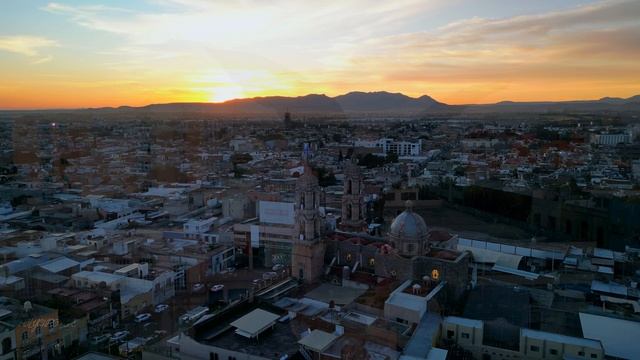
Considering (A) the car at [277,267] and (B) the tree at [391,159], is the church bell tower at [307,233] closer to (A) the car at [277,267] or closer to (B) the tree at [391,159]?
(A) the car at [277,267]

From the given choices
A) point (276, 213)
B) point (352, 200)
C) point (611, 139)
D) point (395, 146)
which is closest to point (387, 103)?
point (395, 146)

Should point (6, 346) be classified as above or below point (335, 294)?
below

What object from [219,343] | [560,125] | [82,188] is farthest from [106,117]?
[219,343]

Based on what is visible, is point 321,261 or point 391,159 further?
point 391,159

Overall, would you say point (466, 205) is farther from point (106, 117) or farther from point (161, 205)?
point (106, 117)

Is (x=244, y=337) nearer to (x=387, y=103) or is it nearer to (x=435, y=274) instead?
(x=435, y=274)
